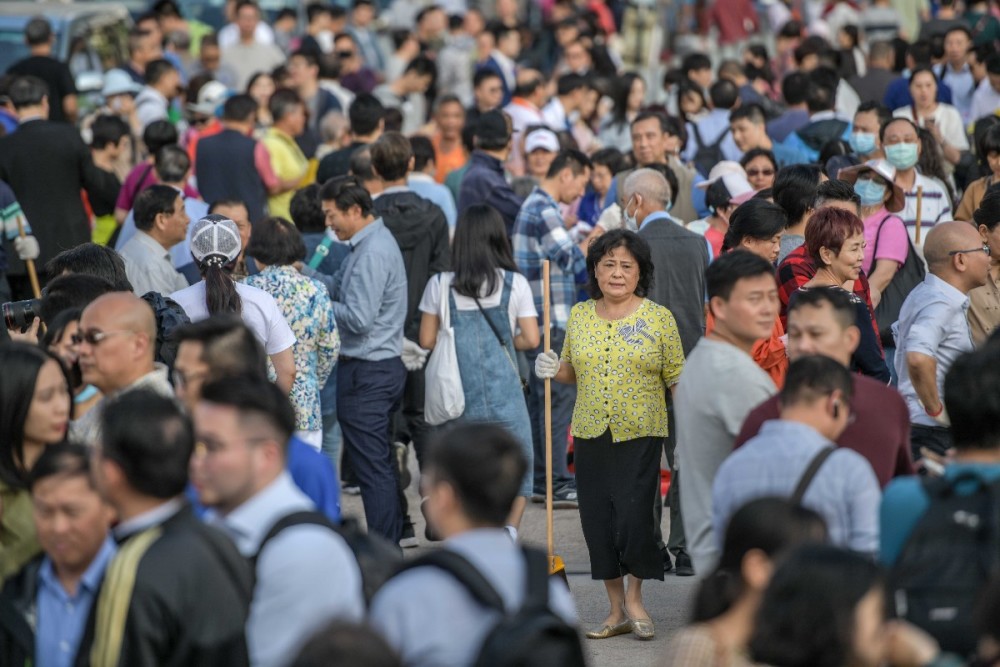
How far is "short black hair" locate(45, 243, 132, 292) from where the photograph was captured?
725cm

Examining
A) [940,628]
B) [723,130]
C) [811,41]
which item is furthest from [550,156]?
[940,628]

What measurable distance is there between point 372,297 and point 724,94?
574 centimetres

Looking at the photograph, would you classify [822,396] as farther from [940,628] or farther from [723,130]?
[723,130]

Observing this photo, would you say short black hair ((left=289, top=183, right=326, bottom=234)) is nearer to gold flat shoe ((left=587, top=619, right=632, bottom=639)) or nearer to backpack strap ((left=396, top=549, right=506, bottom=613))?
gold flat shoe ((left=587, top=619, right=632, bottom=639))

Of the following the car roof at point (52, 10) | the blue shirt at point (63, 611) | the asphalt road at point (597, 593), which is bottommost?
the asphalt road at point (597, 593)

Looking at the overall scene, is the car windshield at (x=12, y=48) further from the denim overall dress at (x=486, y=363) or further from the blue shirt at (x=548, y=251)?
the denim overall dress at (x=486, y=363)

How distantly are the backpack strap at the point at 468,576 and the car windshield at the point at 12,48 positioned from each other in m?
13.3

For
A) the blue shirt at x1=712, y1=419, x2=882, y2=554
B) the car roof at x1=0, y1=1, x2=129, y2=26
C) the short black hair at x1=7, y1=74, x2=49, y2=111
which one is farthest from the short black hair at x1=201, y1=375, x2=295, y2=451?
the car roof at x1=0, y1=1, x2=129, y2=26

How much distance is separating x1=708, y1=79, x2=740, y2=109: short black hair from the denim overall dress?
5.31 metres

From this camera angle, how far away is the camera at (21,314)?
7.12m

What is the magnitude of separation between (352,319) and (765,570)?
15.8ft

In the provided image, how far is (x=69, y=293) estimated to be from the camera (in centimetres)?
656

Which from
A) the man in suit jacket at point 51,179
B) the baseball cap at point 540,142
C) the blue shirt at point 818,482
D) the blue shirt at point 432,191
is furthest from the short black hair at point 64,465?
the baseball cap at point 540,142

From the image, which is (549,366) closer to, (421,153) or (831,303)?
(831,303)
